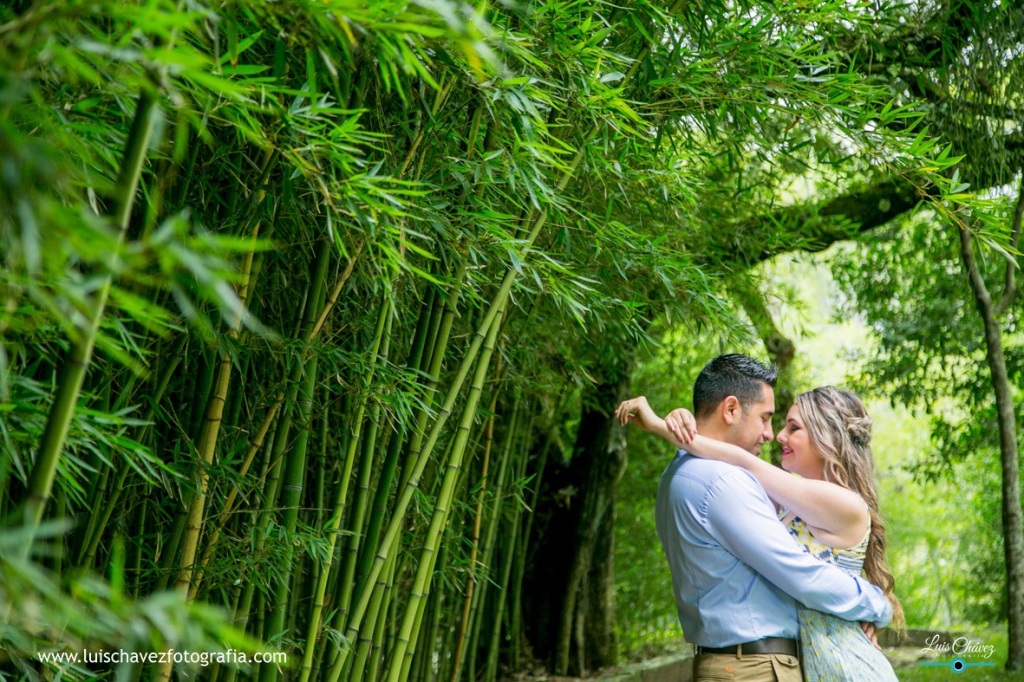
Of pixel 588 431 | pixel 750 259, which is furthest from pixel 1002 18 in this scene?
pixel 588 431

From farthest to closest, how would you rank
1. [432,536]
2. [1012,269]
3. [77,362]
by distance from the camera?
[1012,269] → [432,536] → [77,362]

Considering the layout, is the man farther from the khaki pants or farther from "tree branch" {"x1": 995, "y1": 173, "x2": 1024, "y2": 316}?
"tree branch" {"x1": 995, "y1": 173, "x2": 1024, "y2": 316}

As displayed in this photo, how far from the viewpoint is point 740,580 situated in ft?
6.31

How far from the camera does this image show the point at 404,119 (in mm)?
2102

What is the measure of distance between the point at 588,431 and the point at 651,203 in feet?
6.90

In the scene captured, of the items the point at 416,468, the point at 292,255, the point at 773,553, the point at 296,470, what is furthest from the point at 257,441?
the point at 773,553

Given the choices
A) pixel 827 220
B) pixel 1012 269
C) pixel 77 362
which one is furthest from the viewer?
pixel 827 220

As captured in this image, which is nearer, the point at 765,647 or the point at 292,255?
the point at 765,647

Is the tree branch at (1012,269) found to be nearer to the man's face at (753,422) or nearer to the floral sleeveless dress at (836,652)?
the man's face at (753,422)

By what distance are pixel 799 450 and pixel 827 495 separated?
6.9 inches

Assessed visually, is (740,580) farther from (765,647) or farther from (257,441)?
(257,441)

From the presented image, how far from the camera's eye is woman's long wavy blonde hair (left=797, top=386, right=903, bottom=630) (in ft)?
6.75

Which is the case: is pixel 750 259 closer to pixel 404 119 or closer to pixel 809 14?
pixel 809 14

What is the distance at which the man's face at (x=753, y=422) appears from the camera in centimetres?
209
